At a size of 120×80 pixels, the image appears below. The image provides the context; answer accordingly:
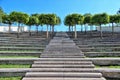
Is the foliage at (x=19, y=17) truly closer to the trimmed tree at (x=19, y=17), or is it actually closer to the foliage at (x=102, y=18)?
the trimmed tree at (x=19, y=17)

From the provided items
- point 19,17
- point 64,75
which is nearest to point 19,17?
point 19,17

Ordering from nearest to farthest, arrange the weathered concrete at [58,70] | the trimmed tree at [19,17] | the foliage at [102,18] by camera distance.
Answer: the weathered concrete at [58,70] < the foliage at [102,18] < the trimmed tree at [19,17]

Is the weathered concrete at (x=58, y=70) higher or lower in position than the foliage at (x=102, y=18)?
lower

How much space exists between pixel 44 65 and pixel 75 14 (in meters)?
17.8

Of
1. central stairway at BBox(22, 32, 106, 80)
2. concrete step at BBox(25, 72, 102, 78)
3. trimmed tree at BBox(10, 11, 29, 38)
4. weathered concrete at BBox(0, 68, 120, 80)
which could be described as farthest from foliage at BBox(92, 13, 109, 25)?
concrete step at BBox(25, 72, 102, 78)

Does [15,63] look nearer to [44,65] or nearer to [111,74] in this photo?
[44,65]

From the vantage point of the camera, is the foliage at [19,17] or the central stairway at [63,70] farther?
the foliage at [19,17]

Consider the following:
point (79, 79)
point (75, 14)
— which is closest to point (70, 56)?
point (79, 79)

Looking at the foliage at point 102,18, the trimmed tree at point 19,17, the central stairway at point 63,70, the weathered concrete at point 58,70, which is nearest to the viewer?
the central stairway at point 63,70

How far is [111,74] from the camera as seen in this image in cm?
736

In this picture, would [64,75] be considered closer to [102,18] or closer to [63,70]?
[63,70]

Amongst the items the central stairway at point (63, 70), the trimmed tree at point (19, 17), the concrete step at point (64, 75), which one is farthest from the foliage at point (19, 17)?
the concrete step at point (64, 75)

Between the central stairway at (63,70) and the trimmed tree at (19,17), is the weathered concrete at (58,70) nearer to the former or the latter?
the central stairway at (63,70)

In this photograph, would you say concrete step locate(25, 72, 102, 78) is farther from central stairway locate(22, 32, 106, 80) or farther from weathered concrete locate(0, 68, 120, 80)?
weathered concrete locate(0, 68, 120, 80)
